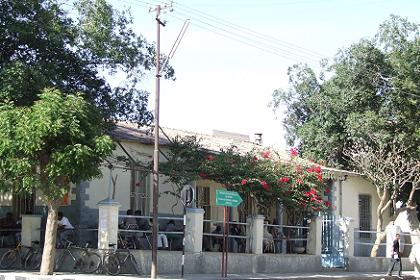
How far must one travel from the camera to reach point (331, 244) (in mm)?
23438

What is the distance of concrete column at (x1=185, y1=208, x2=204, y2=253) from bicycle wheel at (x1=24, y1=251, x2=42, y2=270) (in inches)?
161

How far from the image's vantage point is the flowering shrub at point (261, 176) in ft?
65.2

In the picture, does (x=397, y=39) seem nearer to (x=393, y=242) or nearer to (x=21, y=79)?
(x=393, y=242)

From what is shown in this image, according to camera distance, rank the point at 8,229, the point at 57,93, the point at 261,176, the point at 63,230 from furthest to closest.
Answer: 1. the point at 261,176
2. the point at 8,229
3. the point at 63,230
4. the point at 57,93

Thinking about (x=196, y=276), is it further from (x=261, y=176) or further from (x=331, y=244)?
(x=331, y=244)

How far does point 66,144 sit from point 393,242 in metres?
13.0

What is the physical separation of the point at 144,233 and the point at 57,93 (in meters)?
6.04

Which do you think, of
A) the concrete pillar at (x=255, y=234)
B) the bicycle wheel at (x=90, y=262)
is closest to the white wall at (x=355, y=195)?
the concrete pillar at (x=255, y=234)

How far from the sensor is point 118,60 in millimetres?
17516

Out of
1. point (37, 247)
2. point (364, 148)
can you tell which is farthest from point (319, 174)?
point (37, 247)

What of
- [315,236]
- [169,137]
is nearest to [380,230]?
[315,236]

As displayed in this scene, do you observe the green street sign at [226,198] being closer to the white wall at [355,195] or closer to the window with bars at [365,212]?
the white wall at [355,195]

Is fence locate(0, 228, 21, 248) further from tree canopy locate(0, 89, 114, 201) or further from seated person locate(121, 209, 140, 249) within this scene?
tree canopy locate(0, 89, 114, 201)

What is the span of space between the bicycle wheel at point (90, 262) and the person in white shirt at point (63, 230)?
1.37 metres
